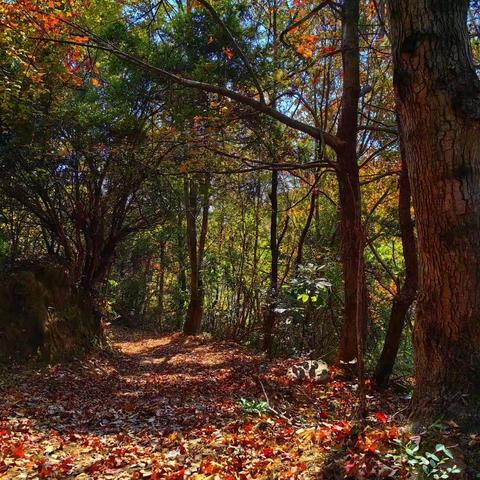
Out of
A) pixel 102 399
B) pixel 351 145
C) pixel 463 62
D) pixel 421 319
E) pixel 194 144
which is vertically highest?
pixel 194 144

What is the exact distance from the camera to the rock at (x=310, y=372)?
287 inches

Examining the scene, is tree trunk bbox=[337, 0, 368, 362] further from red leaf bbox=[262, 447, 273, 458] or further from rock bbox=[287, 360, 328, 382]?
red leaf bbox=[262, 447, 273, 458]

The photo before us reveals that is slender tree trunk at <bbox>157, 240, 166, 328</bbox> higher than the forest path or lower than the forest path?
Answer: higher

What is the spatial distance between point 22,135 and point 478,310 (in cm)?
845

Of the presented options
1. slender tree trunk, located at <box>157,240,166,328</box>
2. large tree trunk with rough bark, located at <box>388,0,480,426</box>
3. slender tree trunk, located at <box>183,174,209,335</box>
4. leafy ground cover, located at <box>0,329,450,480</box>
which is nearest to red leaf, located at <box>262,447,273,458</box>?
leafy ground cover, located at <box>0,329,450,480</box>

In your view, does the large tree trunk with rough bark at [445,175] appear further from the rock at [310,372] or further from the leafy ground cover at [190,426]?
the rock at [310,372]

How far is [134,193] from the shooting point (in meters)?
10.9

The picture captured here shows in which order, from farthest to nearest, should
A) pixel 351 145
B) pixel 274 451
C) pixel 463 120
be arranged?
1. pixel 351 145
2. pixel 274 451
3. pixel 463 120

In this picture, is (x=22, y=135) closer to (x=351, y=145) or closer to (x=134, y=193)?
(x=134, y=193)

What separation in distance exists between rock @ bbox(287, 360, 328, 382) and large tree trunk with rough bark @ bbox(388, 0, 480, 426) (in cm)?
395

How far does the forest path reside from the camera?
3893 mm

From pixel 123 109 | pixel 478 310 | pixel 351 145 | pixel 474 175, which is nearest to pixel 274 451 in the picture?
pixel 478 310

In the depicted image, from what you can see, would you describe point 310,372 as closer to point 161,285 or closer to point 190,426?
point 190,426

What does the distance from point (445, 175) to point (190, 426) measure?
3.89 m
